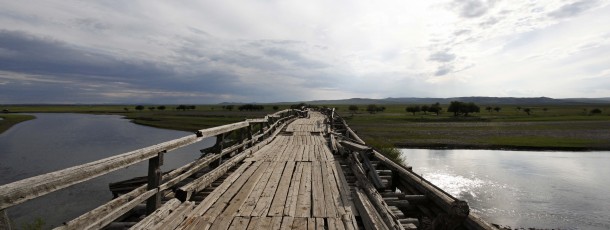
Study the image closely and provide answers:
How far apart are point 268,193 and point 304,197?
75 centimetres

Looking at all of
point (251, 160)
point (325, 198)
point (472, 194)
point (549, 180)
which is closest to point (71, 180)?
point (325, 198)

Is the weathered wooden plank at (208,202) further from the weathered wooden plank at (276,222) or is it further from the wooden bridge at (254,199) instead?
the weathered wooden plank at (276,222)

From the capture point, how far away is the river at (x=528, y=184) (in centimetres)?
1355

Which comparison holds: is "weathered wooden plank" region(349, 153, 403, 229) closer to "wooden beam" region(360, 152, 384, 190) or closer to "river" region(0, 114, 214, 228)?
"wooden beam" region(360, 152, 384, 190)

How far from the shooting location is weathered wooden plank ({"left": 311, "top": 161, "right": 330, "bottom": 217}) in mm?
5285

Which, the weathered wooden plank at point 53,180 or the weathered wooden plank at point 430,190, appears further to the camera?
the weathered wooden plank at point 430,190

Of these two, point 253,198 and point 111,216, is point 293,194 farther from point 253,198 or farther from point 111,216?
point 111,216

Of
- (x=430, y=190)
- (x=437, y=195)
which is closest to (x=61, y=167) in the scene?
(x=430, y=190)

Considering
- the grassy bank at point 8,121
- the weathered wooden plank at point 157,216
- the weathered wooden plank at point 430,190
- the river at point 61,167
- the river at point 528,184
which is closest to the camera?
the weathered wooden plank at point 157,216

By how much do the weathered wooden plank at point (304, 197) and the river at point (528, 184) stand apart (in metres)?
9.69

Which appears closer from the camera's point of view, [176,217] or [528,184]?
[176,217]

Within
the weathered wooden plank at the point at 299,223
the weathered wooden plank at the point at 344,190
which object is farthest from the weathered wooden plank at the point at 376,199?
the weathered wooden plank at the point at 299,223

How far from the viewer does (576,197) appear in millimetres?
15891

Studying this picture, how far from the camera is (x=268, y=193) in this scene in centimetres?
641
